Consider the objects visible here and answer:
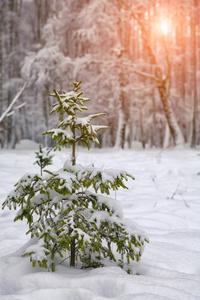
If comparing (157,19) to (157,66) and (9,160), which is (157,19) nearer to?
(157,66)

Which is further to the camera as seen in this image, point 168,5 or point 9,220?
point 168,5

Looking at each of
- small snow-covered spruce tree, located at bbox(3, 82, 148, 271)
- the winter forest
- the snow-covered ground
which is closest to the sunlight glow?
the winter forest

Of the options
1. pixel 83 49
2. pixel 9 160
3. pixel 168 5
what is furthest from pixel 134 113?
pixel 9 160

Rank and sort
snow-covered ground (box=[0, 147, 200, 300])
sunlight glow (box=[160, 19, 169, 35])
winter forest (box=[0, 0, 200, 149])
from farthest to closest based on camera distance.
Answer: winter forest (box=[0, 0, 200, 149]) < sunlight glow (box=[160, 19, 169, 35]) < snow-covered ground (box=[0, 147, 200, 300])

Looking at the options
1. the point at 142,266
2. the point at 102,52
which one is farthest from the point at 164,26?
the point at 142,266

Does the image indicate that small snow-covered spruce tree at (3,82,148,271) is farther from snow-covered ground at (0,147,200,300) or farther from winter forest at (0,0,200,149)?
winter forest at (0,0,200,149)

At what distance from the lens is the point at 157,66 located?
42.4 ft

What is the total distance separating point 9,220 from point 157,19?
12548 millimetres

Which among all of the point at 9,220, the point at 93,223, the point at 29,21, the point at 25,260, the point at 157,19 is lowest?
the point at 9,220

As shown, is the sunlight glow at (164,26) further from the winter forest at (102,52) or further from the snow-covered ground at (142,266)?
the snow-covered ground at (142,266)

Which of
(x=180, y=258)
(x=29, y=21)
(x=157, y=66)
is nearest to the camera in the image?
(x=180, y=258)

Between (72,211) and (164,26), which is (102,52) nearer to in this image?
(164,26)

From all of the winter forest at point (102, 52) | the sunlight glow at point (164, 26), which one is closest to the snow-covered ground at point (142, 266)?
the winter forest at point (102, 52)

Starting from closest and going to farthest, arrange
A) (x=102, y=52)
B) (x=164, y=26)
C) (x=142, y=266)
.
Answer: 1. (x=142, y=266)
2. (x=164, y=26)
3. (x=102, y=52)
